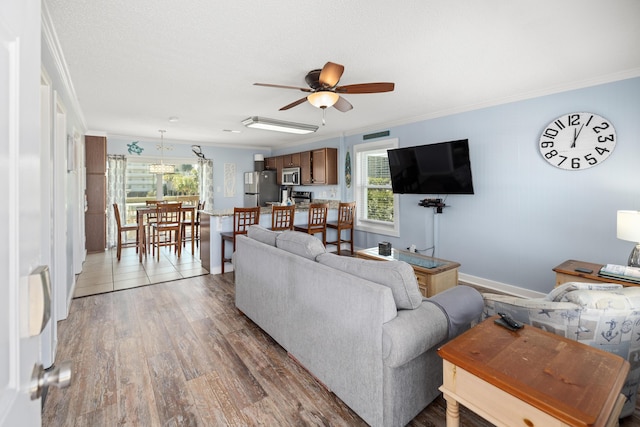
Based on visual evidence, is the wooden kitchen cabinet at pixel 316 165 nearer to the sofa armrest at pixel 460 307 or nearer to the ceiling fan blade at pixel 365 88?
the ceiling fan blade at pixel 365 88

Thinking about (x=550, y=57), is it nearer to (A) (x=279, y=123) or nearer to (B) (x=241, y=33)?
(B) (x=241, y=33)

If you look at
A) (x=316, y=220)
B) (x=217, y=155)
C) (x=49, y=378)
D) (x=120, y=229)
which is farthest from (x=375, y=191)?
(x=49, y=378)

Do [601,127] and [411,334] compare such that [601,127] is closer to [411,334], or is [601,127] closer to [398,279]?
[398,279]

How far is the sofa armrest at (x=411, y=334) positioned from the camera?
→ 1597mm

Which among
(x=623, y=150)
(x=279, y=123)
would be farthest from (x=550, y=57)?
(x=279, y=123)

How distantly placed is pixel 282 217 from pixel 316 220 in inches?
26.0


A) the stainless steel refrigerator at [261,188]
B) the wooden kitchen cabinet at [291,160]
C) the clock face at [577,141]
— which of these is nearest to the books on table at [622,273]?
the clock face at [577,141]

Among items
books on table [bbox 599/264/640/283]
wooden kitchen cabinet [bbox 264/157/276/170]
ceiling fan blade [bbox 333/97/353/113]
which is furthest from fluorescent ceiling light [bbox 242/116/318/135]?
books on table [bbox 599/264/640/283]

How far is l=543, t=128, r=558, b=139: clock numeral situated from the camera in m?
3.54

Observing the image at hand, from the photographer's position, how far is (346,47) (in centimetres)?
250

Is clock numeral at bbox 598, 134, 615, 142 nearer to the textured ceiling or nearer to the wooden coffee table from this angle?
the textured ceiling

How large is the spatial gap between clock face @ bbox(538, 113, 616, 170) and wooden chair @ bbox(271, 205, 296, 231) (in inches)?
135

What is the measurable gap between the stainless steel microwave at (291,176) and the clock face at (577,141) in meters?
4.68

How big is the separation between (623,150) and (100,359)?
5.06 metres
